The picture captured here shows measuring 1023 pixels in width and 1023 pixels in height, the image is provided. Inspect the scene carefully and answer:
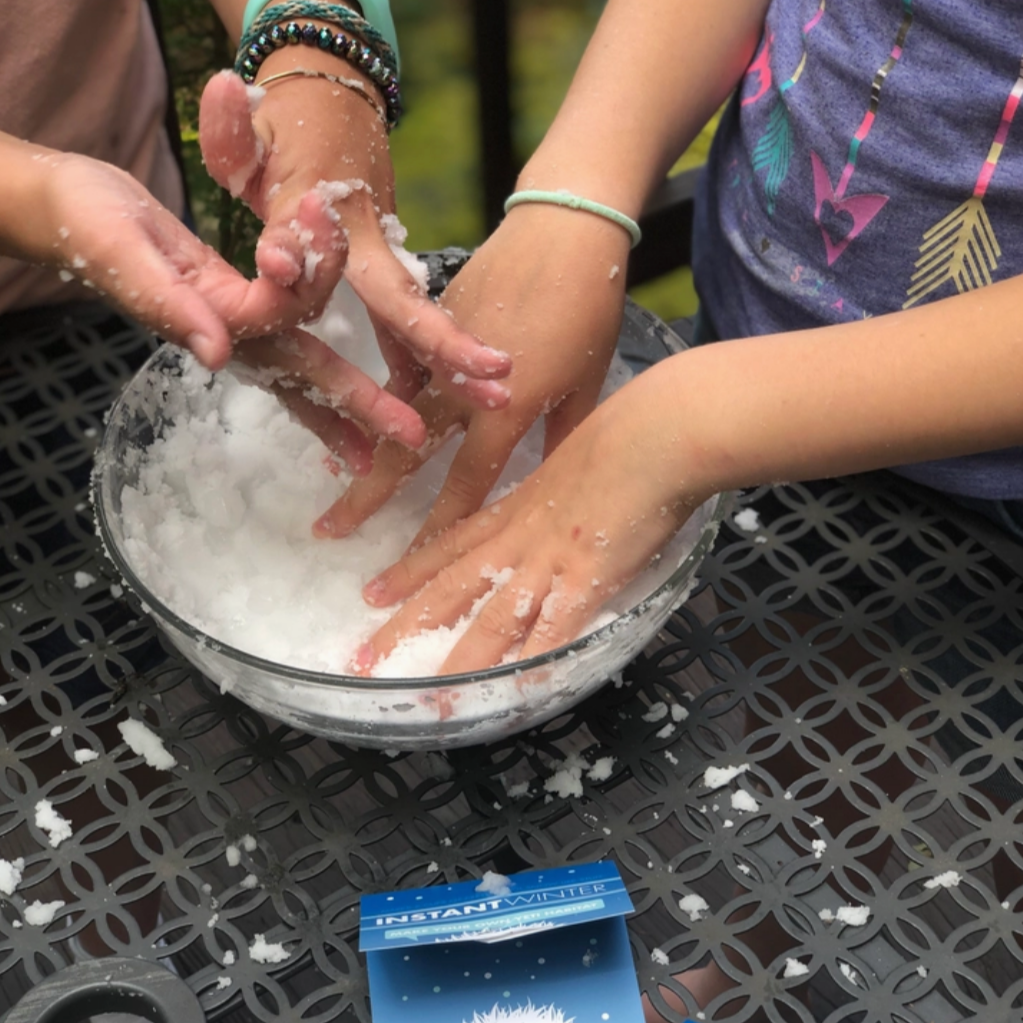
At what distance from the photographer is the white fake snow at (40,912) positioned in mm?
638

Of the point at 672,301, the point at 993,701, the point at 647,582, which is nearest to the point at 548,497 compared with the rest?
the point at 647,582

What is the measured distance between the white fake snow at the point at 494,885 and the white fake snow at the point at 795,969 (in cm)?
17

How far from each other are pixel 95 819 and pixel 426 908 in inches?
Answer: 9.4

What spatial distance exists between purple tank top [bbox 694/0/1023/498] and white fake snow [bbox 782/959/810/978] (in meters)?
0.39

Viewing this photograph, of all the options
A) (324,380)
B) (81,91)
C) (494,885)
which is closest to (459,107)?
(81,91)

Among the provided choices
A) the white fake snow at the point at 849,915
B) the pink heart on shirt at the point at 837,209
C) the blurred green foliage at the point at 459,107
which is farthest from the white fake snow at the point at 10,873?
the blurred green foliage at the point at 459,107

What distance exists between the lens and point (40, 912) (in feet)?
2.10

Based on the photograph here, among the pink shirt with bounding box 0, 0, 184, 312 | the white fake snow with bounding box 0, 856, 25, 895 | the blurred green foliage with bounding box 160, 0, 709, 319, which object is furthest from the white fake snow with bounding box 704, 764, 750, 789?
the blurred green foliage with bounding box 160, 0, 709, 319

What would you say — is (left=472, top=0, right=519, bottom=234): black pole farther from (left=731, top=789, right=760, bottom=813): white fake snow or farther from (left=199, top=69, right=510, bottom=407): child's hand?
(left=731, top=789, right=760, bottom=813): white fake snow

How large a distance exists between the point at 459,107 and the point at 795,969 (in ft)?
5.13

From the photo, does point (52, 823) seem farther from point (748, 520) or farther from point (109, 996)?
point (748, 520)

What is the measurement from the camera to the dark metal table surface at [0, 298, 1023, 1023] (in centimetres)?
63

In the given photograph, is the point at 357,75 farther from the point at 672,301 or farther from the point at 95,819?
the point at 672,301

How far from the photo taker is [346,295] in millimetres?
833
